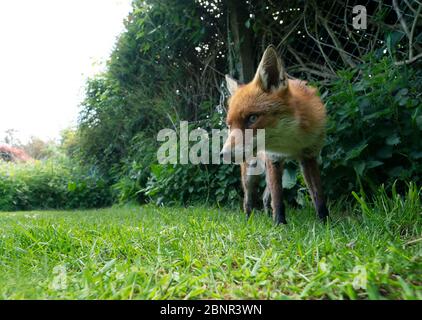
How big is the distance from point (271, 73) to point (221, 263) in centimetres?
184

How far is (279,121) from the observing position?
112 inches

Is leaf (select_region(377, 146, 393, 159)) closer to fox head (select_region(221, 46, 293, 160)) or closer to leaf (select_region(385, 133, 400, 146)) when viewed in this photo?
leaf (select_region(385, 133, 400, 146))

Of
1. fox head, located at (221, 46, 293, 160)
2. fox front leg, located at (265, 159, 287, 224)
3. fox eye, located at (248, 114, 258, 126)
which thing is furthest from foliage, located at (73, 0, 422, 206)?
fox eye, located at (248, 114, 258, 126)

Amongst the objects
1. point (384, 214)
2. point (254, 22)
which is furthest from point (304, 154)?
point (254, 22)

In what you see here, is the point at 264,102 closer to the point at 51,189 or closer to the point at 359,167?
the point at 359,167

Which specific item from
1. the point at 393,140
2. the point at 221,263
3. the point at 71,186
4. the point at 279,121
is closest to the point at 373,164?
the point at 393,140

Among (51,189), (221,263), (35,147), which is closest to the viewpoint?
(221,263)

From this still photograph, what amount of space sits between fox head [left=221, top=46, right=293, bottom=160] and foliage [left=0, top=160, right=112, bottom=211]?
700cm

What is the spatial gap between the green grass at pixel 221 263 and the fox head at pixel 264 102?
87cm

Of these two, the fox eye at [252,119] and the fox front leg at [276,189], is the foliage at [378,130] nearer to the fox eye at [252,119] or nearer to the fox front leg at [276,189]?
the fox front leg at [276,189]

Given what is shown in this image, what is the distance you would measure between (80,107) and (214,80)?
18.7 ft

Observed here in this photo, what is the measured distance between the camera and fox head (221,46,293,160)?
279cm

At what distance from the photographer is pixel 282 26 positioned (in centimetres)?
488
